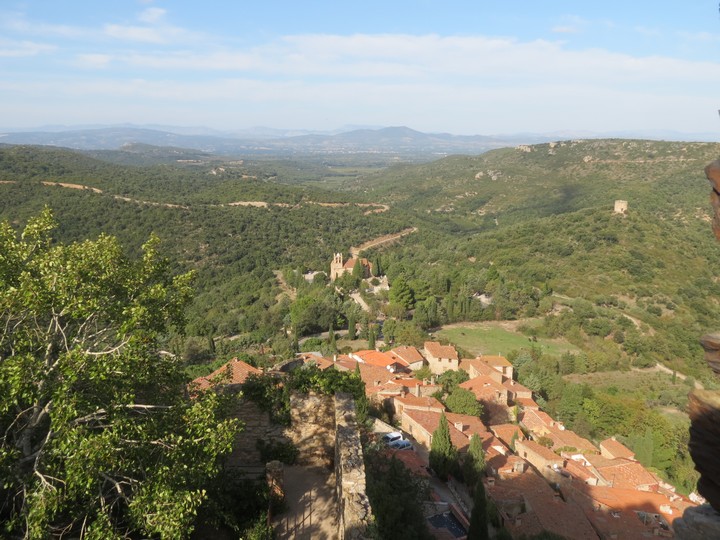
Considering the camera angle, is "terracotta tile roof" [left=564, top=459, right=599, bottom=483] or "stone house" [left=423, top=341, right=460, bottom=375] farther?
"stone house" [left=423, top=341, right=460, bottom=375]

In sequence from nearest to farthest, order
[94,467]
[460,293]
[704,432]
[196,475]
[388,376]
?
[704,432] < [94,467] < [196,475] < [388,376] < [460,293]

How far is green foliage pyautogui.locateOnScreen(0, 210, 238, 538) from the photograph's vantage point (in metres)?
4.89

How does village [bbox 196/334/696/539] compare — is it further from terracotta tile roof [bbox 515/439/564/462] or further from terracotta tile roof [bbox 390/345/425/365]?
terracotta tile roof [bbox 390/345/425/365]

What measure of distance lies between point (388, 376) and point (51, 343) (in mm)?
20145

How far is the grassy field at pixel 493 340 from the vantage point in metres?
35.8

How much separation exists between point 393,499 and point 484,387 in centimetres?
1751

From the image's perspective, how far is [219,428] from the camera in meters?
5.79

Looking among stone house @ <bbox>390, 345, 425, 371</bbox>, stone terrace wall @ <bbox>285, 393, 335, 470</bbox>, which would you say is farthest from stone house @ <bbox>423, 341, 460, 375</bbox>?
stone terrace wall @ <bbox>285, 393, 335, 470</bbox>

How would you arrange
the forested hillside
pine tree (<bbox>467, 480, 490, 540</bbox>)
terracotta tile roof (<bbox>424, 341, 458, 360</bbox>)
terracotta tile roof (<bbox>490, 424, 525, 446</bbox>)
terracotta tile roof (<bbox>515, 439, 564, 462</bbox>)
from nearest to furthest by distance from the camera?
pine tree (<bbox>467, 480, 490, 540</bbox>) → terracotta tile roof (<bbox>515, 439, 564, 462</bbox>) → terracotta tile roof (<bbox>490, 424, 525, 446</bbox>) → terracotta tile roof (<bbox>424, 341, 458, 360</bbox>) → the forested hillside

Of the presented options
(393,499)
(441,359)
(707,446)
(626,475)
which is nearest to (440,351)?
(441,359)

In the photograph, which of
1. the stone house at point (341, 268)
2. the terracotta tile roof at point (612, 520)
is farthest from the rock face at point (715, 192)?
the stone house at point (341, 268)

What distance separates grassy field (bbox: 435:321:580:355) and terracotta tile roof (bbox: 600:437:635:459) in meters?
12.8

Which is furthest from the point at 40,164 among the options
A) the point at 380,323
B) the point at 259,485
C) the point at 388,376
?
the point at 259,485

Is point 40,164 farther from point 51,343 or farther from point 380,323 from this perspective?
point 51,343
